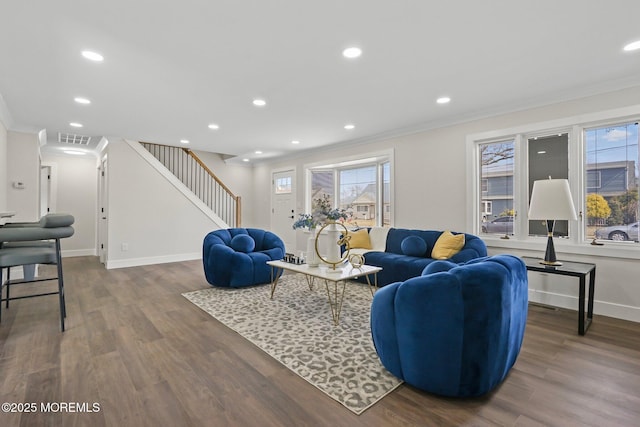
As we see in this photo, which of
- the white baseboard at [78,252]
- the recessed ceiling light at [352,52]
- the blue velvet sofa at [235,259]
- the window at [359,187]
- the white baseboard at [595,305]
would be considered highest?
the recessed ceiling light at [352,52]

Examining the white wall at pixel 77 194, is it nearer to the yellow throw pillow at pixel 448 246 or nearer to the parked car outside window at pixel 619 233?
the yellow throw pillow at pixel 448 246

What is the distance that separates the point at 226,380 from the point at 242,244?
275 centimetres

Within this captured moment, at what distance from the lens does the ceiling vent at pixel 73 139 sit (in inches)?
222

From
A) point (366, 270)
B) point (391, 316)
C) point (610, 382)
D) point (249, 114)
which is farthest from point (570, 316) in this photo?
point (249, 114)

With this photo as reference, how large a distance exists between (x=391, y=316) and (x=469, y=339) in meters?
0.44

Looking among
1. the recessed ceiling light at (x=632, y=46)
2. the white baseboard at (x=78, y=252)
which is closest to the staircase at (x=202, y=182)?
the white baseboard at (x=78, y=252)

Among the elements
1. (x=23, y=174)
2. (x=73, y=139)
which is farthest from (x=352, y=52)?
(x=73, y=139)

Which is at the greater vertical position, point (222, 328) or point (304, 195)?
point (304, 195)

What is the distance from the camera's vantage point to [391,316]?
1927mm

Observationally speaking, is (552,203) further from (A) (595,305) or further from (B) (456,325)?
(B) (456,325)

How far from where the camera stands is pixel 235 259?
→ 4.23 m

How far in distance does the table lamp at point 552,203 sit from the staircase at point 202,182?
5959 millimetres

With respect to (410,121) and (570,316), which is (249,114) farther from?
(570,316)

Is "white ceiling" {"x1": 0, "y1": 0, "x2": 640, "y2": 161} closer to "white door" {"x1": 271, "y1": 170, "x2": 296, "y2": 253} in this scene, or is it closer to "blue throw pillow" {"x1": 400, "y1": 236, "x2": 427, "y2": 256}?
"blue throw pillow" {"x1": 400, "y1": 236, "x2": 427, "y2": 256}
